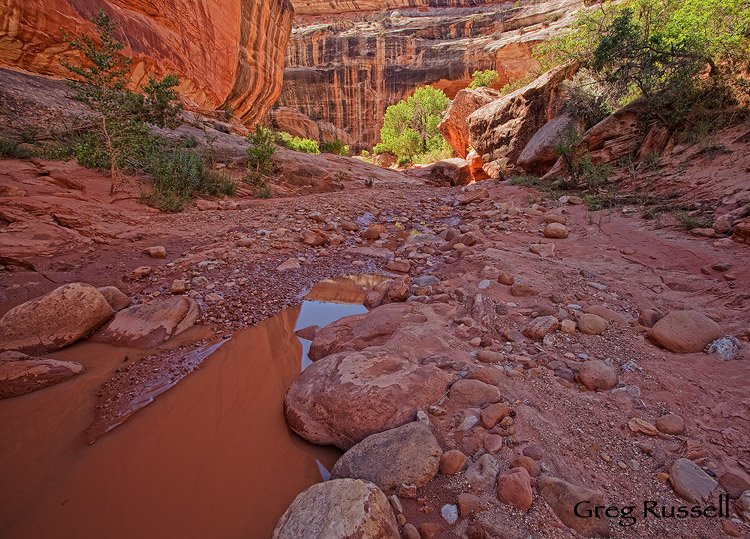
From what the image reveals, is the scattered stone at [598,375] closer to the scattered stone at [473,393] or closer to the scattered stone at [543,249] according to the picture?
the scattered stone at [473,393]

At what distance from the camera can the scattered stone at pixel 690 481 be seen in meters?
1.06

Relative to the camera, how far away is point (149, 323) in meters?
2.40

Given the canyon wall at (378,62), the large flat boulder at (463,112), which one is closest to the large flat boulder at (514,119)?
the large flat boulder at (463,112)

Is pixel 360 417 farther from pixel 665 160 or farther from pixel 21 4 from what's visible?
pixel 21 4

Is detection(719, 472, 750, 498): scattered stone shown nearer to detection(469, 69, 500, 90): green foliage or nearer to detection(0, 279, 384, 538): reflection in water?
detection(0, 279, 384, 538): reflection in water

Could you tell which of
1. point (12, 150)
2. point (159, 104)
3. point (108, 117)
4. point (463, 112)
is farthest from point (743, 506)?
point (463, 112)

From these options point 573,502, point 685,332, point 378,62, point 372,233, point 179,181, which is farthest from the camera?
point 378,62

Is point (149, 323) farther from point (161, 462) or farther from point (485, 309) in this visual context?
point (485, 309)

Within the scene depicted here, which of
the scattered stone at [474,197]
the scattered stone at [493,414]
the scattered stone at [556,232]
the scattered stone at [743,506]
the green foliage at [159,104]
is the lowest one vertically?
the scattered stone at [493,414]

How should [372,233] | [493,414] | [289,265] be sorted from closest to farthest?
1. [493,414]
2. [289,265]
3. [372,233]

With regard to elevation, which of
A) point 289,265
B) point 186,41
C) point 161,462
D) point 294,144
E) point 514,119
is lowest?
point 161,462

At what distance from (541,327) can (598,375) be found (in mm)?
493

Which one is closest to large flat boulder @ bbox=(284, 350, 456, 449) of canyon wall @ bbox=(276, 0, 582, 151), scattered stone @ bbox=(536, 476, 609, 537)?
scattered stone @ bbox=(536, 476, 609, 537)

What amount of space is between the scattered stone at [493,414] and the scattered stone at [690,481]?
583 mm
